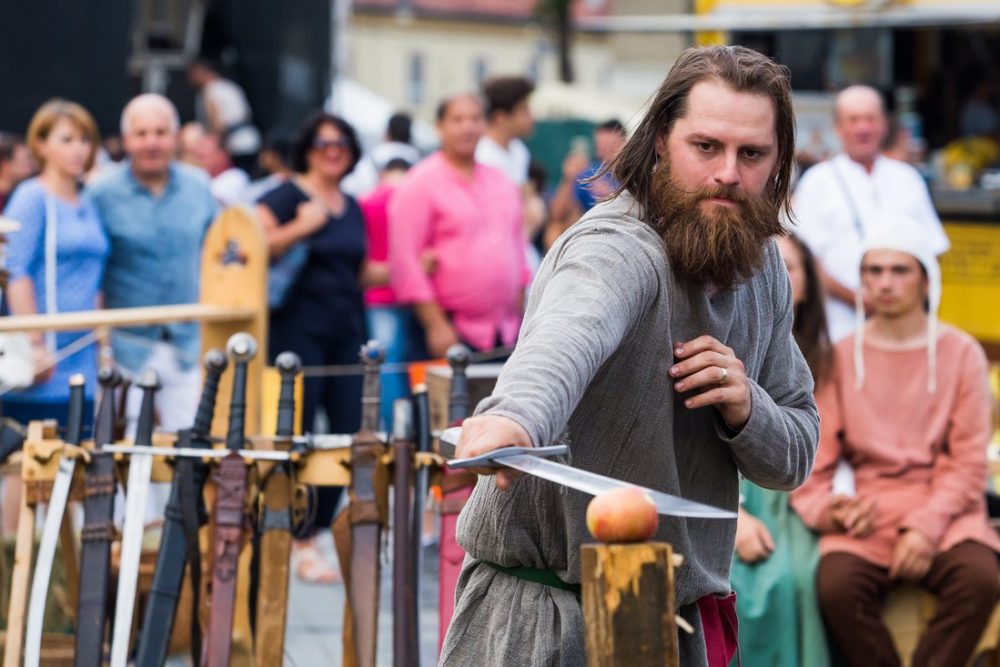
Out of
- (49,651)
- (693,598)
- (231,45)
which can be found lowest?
(49,651)

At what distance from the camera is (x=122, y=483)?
3920 millimetres

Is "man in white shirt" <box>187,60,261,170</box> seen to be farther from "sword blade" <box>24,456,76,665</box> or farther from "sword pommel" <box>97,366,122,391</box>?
"sword blade" <box>24,456,76,665</box>

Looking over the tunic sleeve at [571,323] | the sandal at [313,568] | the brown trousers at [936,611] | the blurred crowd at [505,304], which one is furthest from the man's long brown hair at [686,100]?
the sandal at [313,568]

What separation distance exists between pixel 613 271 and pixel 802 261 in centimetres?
294

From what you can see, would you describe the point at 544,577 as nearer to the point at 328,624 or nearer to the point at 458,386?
the point at 458,386

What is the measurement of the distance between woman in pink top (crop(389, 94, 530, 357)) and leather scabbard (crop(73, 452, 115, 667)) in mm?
2870

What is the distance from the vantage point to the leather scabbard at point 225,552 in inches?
146

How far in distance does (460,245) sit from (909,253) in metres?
2.34

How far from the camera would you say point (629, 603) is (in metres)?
2.05

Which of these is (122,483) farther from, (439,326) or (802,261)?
(439,326)

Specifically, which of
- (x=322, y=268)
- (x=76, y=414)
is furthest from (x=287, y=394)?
(x=322, y=268)

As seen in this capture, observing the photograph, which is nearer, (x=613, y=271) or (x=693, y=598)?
(x=613, y=271)

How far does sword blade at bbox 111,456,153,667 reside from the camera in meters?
3.74

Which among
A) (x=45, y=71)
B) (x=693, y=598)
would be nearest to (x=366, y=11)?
(x=45, y=71)
